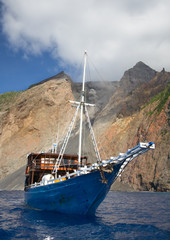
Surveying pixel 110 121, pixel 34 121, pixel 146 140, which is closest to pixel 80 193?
pixel 146 140

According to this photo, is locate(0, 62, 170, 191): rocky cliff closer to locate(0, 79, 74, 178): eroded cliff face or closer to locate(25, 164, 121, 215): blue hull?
locate(0, 79, 74, 178): eroded cliff face

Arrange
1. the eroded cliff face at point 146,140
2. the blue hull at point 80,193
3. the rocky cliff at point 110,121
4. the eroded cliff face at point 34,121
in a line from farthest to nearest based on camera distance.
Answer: the eroded cliff face at point 34,121, the rocky cliff at point 110,121, the eroded cliff face at point 146,140, the blue hull at point 80,193

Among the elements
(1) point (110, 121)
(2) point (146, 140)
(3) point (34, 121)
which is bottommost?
(2) point (146, 140)

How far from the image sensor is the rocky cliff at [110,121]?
61.6 m

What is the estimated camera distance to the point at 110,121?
8819 centimetres

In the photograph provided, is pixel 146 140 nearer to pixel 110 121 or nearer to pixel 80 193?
pixel 110 121

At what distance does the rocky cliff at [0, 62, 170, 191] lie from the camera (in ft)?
202

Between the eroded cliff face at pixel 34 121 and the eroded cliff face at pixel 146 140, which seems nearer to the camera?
the eroded cliff face at pixel 146 140

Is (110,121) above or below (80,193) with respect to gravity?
above

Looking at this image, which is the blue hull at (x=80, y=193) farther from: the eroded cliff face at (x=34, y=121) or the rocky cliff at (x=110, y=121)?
the eroded cliff face at (x=34, y=121)

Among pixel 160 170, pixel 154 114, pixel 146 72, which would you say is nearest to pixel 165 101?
pixel 154 114

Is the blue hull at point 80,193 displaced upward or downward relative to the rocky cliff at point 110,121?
downward

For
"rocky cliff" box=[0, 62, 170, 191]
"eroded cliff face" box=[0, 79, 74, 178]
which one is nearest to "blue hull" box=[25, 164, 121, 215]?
"rocky cliff" box=[0, 62, 170, 191]

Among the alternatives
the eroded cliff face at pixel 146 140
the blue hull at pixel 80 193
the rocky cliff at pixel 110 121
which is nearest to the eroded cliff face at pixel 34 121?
the rocky cliff at pixel 110 121
